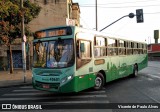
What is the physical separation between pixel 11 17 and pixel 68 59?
14.2 m

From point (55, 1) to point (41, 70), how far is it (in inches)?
885

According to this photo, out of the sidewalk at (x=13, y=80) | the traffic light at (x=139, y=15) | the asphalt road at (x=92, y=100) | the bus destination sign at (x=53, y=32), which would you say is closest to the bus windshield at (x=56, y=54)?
the bus destination sign at (x=53, y=32)

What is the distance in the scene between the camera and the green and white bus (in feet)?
32.8

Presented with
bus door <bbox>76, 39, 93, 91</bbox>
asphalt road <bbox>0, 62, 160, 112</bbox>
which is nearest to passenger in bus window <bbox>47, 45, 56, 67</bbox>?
bus door <bbox>76, 39, 93, 91</bbox>

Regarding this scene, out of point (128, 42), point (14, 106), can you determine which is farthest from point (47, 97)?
point (128, 42)

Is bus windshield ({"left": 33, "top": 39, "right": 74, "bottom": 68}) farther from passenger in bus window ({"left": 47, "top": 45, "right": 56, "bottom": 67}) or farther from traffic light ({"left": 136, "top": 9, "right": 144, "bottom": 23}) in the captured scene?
traffic light ({"left": 136, "top": 9, "right": 144, "bottom": 23})

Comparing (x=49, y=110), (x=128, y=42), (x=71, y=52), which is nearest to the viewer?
(x=49, y=110)

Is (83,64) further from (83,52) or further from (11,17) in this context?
(11,17)

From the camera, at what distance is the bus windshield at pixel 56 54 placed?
32.9 feet

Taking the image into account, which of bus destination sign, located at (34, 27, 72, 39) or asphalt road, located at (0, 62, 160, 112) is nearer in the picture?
asphalt road, located at (0, 62, 160, 112)

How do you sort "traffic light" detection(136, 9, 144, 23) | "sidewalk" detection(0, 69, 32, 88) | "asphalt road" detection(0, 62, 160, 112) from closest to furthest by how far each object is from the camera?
1. "asphalt road" detection(0, 62, 160, 112)
2. "sidewalk" detection(0, 69, 32, 88)
3. "traffic light" detection(136, 9, 144, 23)

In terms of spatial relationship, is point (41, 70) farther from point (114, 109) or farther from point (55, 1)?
point (55, 1)

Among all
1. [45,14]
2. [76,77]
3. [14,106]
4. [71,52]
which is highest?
[45,14]

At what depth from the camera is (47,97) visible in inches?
423
